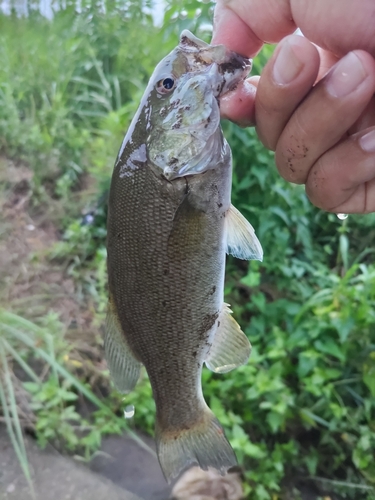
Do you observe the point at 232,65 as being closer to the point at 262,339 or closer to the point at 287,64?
the point at 287,64

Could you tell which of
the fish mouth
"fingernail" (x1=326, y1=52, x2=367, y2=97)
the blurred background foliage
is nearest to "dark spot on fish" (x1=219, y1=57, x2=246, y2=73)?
the fish mouth

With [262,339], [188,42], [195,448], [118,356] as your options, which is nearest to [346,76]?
[188,42]

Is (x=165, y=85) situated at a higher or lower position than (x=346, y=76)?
lower

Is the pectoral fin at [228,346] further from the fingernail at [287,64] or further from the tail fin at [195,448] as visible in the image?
the fingernail at [287,64]

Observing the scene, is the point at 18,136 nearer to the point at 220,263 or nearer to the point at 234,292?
the point at 234,292

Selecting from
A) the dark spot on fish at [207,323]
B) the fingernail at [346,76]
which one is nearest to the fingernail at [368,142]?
the fingernail at [346,76]
